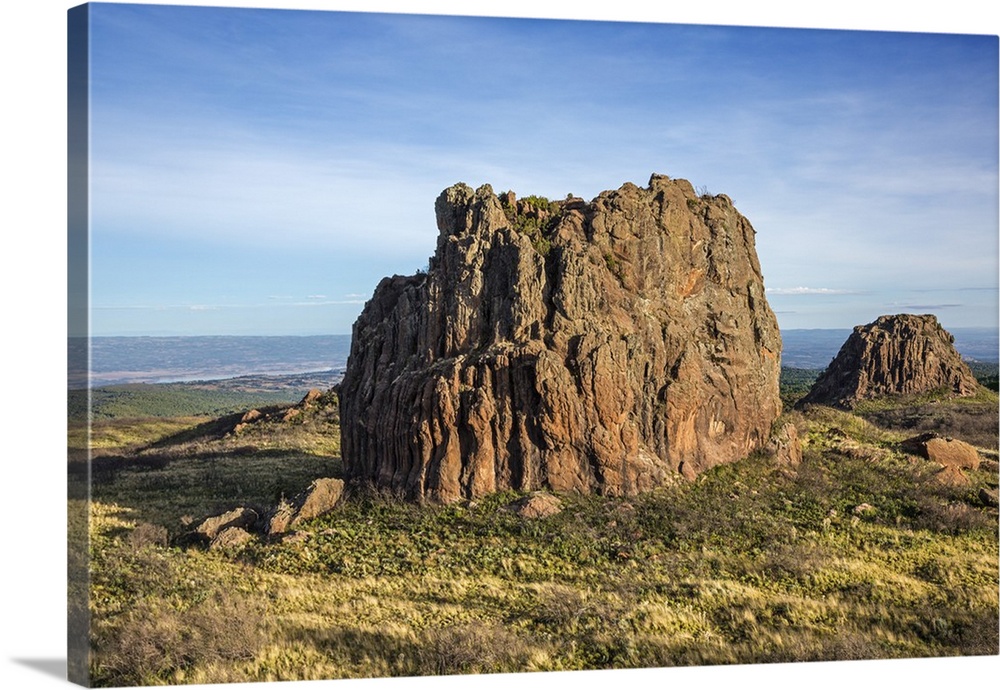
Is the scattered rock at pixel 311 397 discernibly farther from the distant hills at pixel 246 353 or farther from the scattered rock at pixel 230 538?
the scattered rock at pixel 230 538

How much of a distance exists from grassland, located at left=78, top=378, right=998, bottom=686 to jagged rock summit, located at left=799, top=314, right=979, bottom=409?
22154mm

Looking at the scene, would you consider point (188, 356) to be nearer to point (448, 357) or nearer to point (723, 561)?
point (448, 357)

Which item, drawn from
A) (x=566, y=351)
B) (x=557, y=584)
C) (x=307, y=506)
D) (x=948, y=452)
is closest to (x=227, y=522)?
(x=307, y=506)

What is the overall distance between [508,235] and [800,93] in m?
7.60

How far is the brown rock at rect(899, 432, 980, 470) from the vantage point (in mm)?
25688

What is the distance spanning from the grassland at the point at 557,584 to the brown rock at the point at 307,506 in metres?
0.42

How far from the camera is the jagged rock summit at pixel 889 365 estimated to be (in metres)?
43.4

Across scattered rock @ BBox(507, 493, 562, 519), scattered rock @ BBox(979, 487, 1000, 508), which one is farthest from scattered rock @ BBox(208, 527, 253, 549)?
scattered rock @ BBox(979, 487, 1000, 508)

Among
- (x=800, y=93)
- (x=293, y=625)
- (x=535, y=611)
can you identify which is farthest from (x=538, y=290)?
(x=293, y=625)

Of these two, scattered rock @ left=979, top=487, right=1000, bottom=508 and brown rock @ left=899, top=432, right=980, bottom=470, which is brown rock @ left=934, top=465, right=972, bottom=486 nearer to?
scattered rock @ left=979, top=487, right=1000, bottom=508

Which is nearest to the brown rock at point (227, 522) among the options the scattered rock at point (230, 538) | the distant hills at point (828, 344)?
the scattered rock at point (230, 538)

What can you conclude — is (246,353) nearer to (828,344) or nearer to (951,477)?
(828,344)

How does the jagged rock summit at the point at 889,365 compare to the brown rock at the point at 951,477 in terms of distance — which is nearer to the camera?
the brown rock at the point at 951,477

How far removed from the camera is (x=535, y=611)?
51.4 feet
